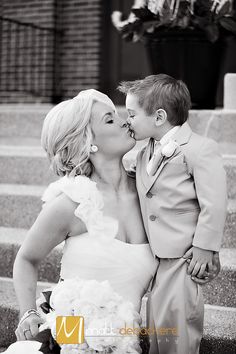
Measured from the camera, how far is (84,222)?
255 centimetres

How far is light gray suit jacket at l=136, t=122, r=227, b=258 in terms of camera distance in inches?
93.7

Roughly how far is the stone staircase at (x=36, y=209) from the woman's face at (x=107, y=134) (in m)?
1.00

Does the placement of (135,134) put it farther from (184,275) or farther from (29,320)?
(29,320)

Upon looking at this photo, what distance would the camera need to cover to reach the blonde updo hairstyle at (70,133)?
8.35 feet

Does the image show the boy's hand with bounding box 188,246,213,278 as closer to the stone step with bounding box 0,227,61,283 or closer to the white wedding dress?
the white wedding dress

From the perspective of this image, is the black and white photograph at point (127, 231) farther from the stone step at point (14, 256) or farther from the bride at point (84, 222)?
the stone step at point (14, 256)

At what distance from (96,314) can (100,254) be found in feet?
0.80

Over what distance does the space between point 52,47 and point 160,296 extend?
18.5ft

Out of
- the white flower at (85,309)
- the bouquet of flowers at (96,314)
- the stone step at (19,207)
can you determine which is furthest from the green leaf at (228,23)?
the white flower at (85,309)

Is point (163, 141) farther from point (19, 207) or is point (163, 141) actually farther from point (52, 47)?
point (52, 47)

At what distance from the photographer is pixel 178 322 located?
2.47 metres

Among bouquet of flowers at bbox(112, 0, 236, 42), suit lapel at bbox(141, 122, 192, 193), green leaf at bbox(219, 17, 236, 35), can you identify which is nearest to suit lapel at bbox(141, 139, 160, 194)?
suit lapel at bbox(141, 122, 192, 193)

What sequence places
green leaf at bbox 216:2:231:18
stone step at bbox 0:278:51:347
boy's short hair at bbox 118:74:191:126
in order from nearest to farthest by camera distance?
1. boy's short hair at bbox 118:74:191:126
2. stone step at bbox 0:278:51:347
3. green leaf at bbox 216:2:231:18

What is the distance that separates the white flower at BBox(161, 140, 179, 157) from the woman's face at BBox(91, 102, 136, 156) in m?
0.17
